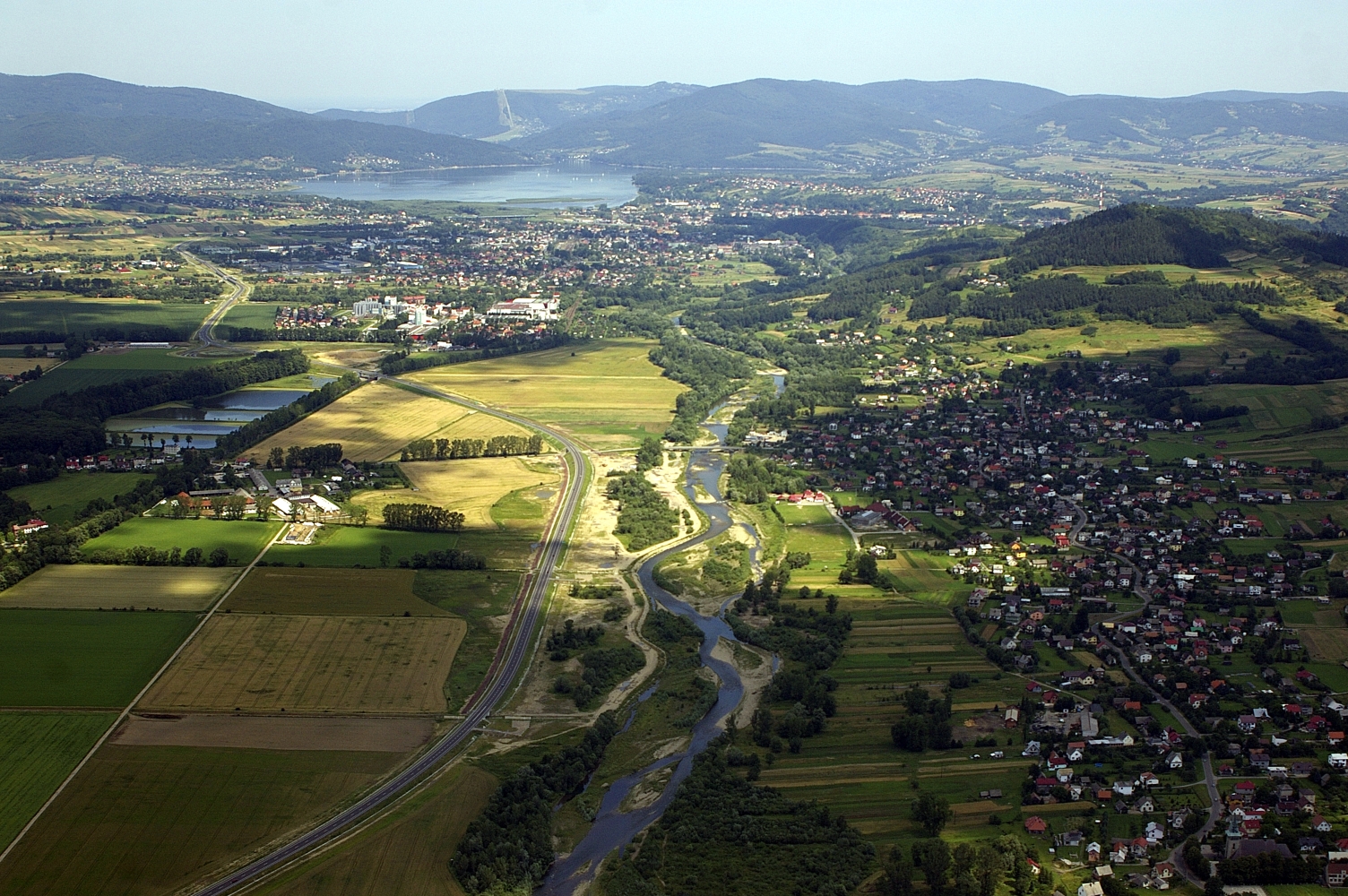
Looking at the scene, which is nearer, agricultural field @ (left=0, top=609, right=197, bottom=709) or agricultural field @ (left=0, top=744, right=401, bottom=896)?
agricultural field @ (left=0, top=744, right=401, bottom=896)

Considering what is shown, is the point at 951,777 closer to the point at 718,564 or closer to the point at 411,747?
the point at 411,747

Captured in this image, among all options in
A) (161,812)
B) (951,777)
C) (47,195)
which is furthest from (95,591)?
(47,195)

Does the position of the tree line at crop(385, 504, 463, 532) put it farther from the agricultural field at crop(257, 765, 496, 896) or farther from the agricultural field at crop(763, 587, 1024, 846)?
the agricultural field at crop(257, 765, 496, 896)

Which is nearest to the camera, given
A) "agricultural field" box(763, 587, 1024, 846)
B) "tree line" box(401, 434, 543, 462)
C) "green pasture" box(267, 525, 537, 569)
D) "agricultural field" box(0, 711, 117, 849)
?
"agricultural field" box(0, 711, 117, 849)

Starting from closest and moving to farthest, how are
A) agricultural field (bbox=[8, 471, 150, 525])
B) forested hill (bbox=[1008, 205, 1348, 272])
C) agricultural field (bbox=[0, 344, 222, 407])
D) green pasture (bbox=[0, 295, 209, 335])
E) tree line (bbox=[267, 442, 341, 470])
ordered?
agricultural field (bbox=[8, 471, 150, 525]), tree line (bbox=[267, 442, 341, 470]), agricultural field (bbox=[0, 344, 222, 407]), green pasture (bbox=[0, 295, 209, 335]), forested hill (bbox=[1008, 205, 1348, 272])

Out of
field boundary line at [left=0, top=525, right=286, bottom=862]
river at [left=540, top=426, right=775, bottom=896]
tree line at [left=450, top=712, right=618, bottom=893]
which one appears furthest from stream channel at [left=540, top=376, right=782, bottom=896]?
field boundary line at [left=0, top=525, right=286, bottom=862]

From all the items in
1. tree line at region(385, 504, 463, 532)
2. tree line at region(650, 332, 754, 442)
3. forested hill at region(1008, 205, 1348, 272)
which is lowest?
tree line at region(650, 332, 754, 442)

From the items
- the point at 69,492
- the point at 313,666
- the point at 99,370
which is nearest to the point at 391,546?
the point at 313,666

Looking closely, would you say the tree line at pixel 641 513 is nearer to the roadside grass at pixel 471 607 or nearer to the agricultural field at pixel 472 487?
the agricultural field at pixel 472 487

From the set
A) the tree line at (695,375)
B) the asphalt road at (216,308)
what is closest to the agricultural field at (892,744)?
the tree line at (695,375)
